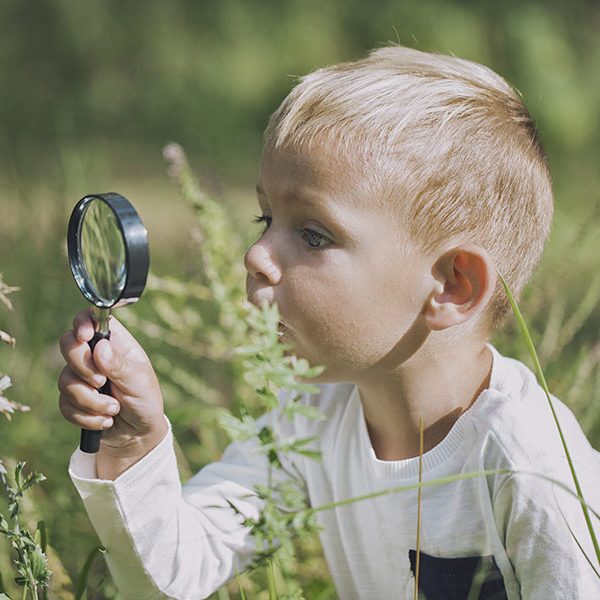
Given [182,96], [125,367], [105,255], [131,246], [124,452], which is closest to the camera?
[131,246]

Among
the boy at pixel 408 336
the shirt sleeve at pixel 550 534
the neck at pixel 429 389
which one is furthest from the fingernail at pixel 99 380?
the shirt sleeve at pixel 550 534

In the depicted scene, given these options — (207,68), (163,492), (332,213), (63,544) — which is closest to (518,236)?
(332,213)

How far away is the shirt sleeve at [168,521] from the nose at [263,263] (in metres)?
0.28

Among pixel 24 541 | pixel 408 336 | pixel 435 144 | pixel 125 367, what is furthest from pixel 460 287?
pixel 24 541

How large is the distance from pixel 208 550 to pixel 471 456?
0.49 meters

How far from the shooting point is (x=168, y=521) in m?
1.74

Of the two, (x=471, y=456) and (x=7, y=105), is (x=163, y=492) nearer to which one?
(x=471, y=456)

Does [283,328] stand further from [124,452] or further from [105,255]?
[105,255]

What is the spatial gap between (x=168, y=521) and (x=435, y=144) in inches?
29.0

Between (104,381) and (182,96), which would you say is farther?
(182,96)

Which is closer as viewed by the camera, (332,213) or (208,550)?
(332,213)

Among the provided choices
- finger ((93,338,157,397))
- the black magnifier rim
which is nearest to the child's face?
finger ((93,338,157,397))

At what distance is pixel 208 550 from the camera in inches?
73.2

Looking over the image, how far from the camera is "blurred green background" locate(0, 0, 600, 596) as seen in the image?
316cm
